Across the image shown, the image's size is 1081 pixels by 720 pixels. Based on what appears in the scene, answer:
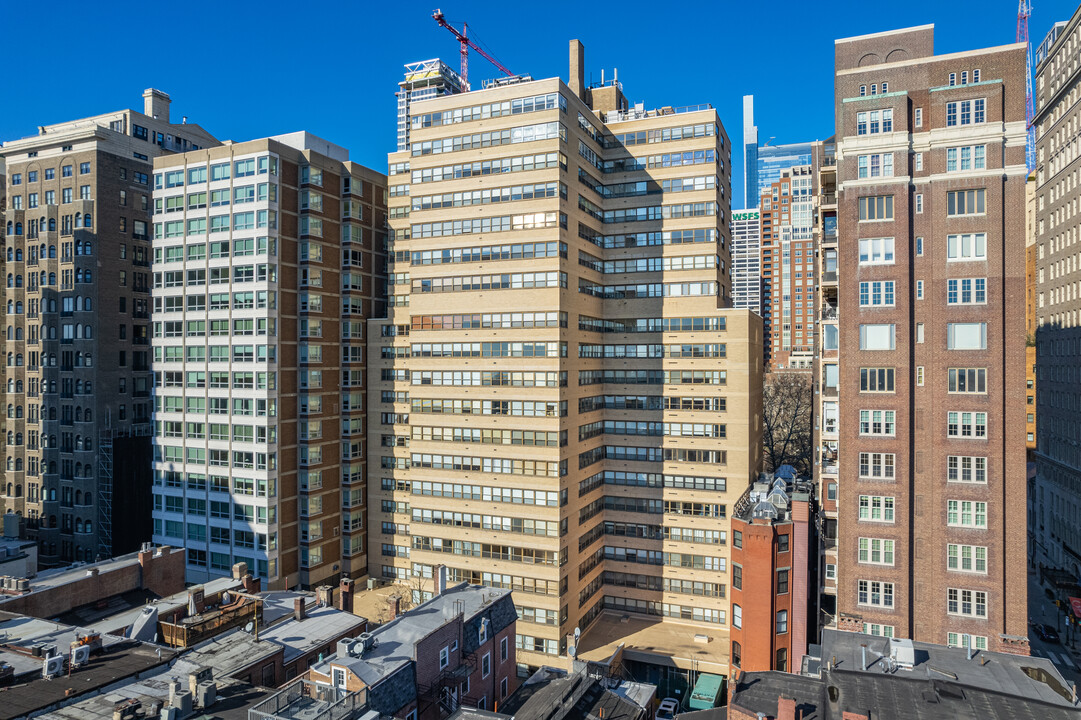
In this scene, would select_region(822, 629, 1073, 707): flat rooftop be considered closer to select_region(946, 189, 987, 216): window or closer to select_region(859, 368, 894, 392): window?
select_region(859, 368, 894, 392): window

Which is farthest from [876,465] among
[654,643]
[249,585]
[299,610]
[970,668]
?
[249,585]

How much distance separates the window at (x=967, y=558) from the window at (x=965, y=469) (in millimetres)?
5536

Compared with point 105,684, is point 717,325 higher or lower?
higher

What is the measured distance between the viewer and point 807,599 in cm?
6056

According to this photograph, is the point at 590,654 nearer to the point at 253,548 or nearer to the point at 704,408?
the point at 704,408

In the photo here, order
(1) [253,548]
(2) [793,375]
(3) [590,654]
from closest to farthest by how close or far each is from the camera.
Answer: (3) [590,654] < (1) [253,548] < (2) [793,375]

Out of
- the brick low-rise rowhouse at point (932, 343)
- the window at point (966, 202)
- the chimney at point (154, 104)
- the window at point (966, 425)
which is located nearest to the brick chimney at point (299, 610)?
the brick low-rise rowhouse at point (932, 343)

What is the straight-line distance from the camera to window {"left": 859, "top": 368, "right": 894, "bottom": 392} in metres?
57.6

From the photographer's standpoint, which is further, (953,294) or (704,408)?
(704,408)

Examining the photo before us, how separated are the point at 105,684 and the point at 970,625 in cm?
6177

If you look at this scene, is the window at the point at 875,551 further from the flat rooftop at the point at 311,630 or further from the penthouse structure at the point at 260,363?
the penthouse structure at the point at 260,363

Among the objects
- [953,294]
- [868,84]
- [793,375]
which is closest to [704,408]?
[953,294]

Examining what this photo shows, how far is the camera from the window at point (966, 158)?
55.3 metres

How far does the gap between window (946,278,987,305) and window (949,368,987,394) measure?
18.6 ft
